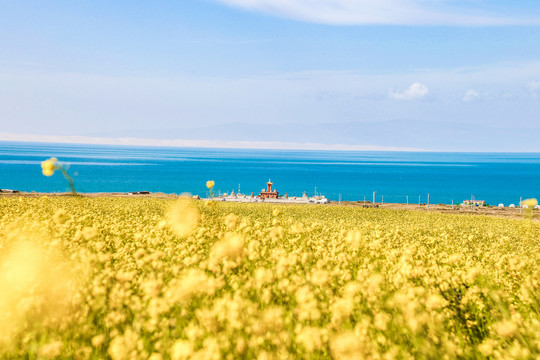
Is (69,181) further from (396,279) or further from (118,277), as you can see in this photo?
(396,279)

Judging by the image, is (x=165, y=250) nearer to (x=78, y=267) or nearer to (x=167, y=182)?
(x=78, y=267)

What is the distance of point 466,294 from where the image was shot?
5004 millimetres

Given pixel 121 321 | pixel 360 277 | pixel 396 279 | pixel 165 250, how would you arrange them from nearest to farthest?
pixel 121 321, pixel 360 277, pixel 396 279, pixel 165 250

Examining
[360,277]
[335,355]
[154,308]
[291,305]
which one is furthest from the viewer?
[360,277]

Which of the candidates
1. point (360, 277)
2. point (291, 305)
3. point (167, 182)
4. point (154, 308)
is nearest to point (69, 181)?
point (154, 308)

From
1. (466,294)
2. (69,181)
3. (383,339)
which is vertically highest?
(69,181)

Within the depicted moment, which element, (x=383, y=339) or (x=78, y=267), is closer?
(x=383, y=339)

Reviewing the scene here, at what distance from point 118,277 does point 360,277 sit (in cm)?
260

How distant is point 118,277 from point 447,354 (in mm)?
3292

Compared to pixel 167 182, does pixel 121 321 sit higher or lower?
higher

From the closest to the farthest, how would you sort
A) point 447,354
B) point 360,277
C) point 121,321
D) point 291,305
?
point 447,354, point 121,321, point 291,305, point 360,277

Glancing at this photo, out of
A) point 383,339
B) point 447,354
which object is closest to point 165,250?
point 383,339

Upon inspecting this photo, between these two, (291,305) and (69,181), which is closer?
(69,181)

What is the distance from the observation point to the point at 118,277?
14.8 ft
